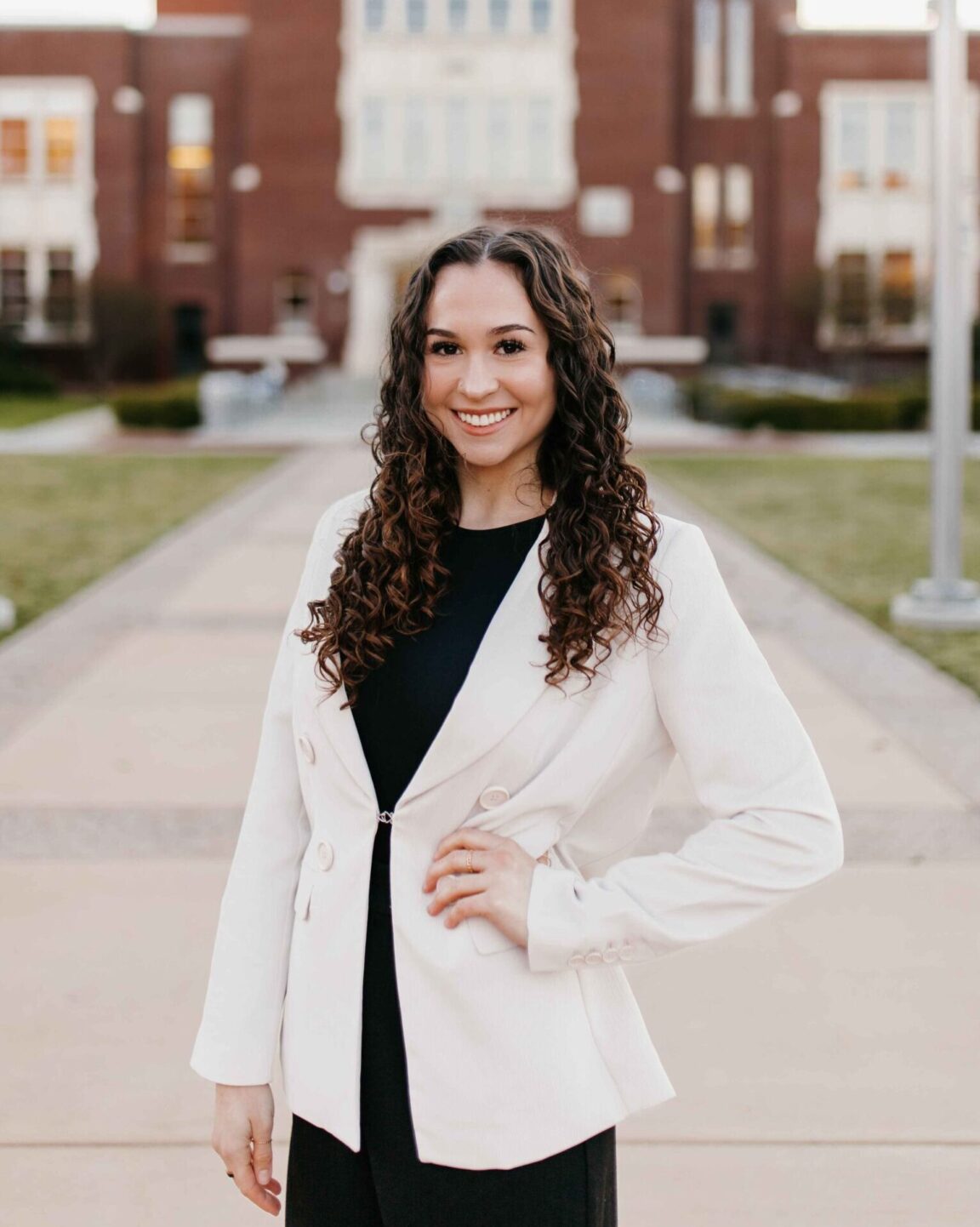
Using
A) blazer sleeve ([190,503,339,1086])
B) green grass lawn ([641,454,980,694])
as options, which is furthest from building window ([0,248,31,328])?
blazer sleeve ([190,503,339,1086])

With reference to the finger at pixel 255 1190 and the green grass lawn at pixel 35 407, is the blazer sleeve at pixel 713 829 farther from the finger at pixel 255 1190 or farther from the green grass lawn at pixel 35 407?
the green grass lawn at pixel 35 407

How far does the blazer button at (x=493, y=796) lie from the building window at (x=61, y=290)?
46.6 metres

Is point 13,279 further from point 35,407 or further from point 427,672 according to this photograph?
point 427,672

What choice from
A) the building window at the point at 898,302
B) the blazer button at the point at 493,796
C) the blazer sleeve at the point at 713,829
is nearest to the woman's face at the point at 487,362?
the blazer sleeve at the point at 713,829

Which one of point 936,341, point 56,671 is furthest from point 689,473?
point 56,671

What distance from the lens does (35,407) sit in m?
42.2

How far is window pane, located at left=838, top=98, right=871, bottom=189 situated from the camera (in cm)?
4747

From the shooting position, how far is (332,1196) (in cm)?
212

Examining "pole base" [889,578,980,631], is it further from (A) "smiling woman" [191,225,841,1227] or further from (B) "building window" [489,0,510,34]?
(B) "building window" [489,0,510,34]

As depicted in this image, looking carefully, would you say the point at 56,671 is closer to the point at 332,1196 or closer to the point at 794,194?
the point at 332,1196

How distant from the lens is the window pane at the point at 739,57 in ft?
157

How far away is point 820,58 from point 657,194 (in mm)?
6174

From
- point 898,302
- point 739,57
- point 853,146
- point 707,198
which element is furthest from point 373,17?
point 898,302

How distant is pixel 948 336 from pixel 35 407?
114 ft
